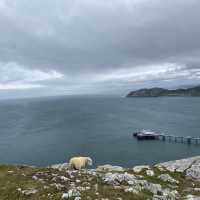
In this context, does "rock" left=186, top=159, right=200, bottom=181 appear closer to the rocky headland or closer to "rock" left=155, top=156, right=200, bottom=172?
"rock" left=155, top=156, right=200, bottom=172

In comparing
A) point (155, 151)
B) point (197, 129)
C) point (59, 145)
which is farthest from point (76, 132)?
point (197, 129)

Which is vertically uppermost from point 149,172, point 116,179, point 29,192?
point 29,192

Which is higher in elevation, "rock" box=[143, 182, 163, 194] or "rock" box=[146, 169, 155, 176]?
"rock" box=[143, 182, 163, 194]

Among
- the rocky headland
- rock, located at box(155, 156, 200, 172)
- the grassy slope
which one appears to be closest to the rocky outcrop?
rock, located at box(155, 156, 200, 172)

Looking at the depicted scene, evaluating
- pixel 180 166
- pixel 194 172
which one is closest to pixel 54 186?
pixel 194 172

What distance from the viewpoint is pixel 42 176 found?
21.8 m

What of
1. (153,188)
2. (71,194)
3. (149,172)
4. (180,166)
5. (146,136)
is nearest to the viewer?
(71,194)

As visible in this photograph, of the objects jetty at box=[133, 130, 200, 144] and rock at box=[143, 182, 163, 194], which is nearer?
rock at box=[143, 182, 163, 194]

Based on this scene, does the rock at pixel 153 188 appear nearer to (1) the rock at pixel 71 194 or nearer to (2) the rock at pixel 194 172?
(1) the rock at pixel 71 194

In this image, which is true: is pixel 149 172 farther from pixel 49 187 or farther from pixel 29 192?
pixel 29 192

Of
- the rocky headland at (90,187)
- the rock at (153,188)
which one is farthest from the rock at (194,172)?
the rock at (153,188)

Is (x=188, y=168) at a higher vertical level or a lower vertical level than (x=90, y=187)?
lower

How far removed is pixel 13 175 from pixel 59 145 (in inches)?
3137

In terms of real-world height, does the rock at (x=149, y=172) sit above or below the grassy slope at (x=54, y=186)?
below
